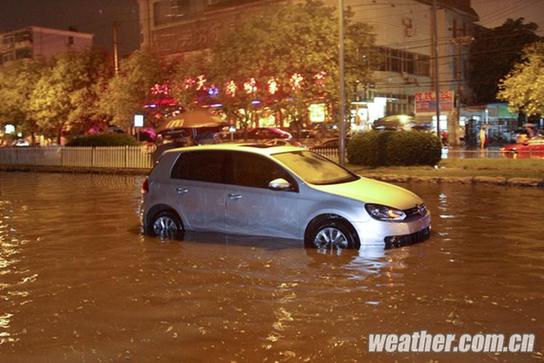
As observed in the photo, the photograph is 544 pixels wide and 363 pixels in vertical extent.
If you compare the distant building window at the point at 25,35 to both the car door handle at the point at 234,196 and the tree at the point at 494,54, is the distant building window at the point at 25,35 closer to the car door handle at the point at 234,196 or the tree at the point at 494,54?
the tree at the point at 494,54

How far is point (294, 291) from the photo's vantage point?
7273 mm

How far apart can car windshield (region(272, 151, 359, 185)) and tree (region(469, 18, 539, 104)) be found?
5628 centimetres

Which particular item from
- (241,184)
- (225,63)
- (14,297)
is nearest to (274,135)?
(225,63)

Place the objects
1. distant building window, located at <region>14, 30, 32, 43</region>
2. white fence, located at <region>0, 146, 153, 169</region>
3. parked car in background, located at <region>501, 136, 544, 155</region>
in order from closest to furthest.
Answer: parked car in background, located at <region>501, 136, 544, 155</region>
white fence, located at <region>0, 146, 153, 169</region>
distant building window, located at <region>14, 30, 32, 43</region>

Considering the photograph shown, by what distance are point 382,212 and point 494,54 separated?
60419 millimetres

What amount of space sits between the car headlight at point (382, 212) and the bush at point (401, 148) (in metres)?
16.9

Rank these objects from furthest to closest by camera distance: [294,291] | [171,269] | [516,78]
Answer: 1. [516,78]
2. [171,269]
3. [294,291]

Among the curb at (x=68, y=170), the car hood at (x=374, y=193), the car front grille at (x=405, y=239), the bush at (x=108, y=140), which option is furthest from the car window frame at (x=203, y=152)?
the bush at (x=108, y=140)

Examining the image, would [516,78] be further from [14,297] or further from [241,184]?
[14,297]

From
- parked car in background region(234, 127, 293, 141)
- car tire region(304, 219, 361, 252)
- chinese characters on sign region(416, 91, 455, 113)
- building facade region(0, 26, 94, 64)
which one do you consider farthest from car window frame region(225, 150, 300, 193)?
building facade region(0, 26, 94, 64)

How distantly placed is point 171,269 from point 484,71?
63.0 meters

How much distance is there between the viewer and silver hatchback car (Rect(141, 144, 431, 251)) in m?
8.79

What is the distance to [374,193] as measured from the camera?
29.6 feet

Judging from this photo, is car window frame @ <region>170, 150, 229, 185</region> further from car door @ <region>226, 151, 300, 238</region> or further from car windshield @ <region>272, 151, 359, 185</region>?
car windshield @ <region>272, 151, 359, 185</region>
